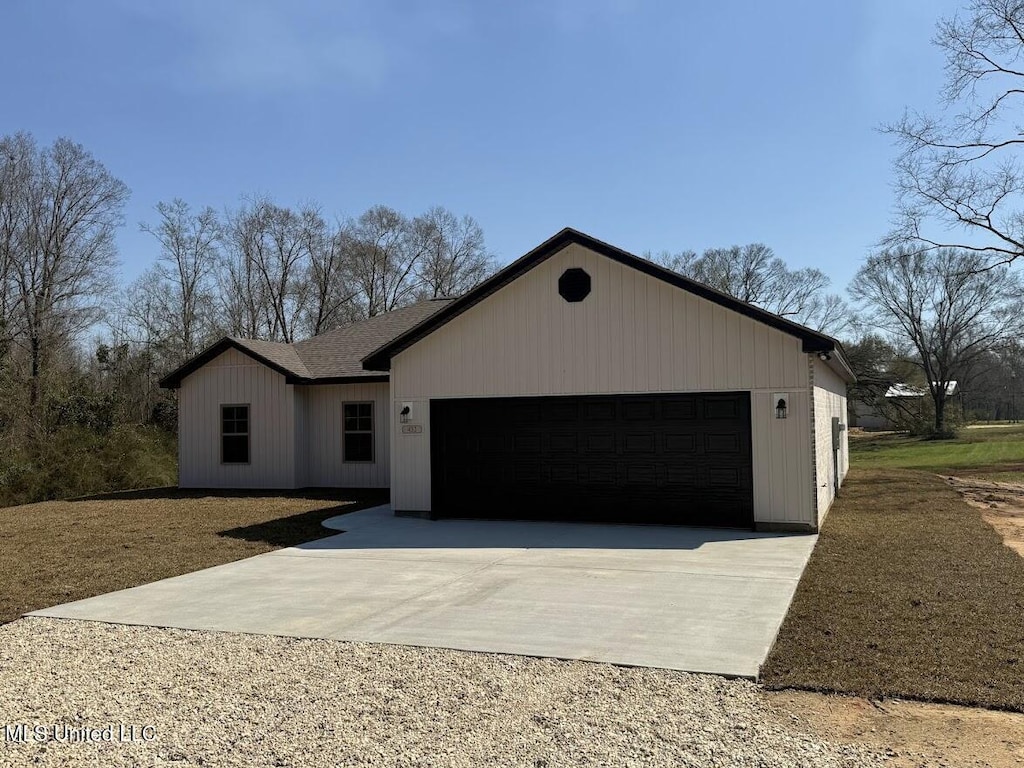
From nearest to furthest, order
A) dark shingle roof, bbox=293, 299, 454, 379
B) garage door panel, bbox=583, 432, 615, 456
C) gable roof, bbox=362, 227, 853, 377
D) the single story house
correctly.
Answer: gable roof, bbox=362, 227, 853, 377, the single story house, garage door panel, bbox=583, 432, 615, 456, dark shingle roof, bbox=293, 299, 454, 379

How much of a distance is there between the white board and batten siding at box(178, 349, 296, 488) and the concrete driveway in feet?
25.9

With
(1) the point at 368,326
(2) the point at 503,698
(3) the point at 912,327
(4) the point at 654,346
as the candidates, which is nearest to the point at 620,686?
(2) the point at 503,698

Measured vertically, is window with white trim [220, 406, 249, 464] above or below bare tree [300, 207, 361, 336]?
below

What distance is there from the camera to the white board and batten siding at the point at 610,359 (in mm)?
11203

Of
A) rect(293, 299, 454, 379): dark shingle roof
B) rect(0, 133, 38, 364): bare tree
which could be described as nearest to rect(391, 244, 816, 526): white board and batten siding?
rect(293, 299, 454, 379): dark shingle roof

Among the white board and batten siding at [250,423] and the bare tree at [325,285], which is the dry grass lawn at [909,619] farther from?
the bare tree at [325,285]

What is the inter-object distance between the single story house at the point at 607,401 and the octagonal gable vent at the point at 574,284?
0.02 meters

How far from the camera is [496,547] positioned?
1041 cm

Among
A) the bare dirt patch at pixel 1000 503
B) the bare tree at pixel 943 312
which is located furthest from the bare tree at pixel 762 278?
the bare dirt patch at pixel 1000 503

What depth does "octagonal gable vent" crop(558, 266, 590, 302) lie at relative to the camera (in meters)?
12.5

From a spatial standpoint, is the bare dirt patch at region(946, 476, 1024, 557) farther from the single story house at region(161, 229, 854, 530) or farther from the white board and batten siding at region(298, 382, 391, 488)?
the white board and batten siding at region(298, 382, 391, 488)

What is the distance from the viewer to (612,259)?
12.2 metres

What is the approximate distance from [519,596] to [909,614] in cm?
337

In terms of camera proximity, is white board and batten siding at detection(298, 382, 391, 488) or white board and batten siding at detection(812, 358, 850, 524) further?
white board and batten siding at detection(298, 382, 391, 488)
